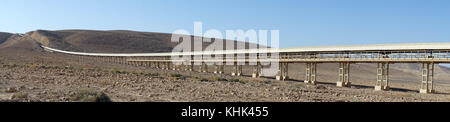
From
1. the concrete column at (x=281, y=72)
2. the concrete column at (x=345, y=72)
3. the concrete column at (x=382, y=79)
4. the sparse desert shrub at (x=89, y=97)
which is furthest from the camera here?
the concrete column at (x=281, y=72)

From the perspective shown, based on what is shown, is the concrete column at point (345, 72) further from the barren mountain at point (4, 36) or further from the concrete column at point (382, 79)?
the barren mountain at point (4, 36)

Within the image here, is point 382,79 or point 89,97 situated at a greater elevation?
point 89,97

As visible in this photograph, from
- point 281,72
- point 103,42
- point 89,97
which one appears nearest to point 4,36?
point 103,42

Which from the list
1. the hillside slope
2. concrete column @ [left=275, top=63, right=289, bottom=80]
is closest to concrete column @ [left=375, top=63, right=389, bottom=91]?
concrete column @ [left=275, top=63, right=289, bottom=80]

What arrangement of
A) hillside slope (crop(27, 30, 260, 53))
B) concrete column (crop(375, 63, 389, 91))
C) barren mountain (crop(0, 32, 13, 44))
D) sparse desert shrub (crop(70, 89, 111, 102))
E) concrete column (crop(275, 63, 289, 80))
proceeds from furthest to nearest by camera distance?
barren mountain (crop(0, 32, 13, 44)), hillside slope (crop(27, 30, 260, 53)), concrete column (crop(275, 63, 289, 80)), concrete column (crop(375, 63, 389, 91)), sparse desert shrub (crop(70, 89, 111, 102))

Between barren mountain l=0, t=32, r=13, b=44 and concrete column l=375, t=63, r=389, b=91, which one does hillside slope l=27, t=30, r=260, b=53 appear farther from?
concrete column l=375, t=63, r=389, b=91

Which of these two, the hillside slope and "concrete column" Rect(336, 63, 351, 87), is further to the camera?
the hillside slope

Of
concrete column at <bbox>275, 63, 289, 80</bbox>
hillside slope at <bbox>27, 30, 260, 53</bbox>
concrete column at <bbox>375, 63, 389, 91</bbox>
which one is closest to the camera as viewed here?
concrete column at <bbox>375, 63, 389, 91</bbox>

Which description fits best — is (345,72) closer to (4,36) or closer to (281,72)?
(281,72)

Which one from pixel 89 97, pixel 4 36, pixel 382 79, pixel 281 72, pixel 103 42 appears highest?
pixel 4 36

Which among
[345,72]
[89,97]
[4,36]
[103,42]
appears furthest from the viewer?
[4,36]

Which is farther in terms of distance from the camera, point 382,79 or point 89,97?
point 382,79

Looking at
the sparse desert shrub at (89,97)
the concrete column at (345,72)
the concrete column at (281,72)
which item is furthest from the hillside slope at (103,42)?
the sparse desert shrub at (89,97)
